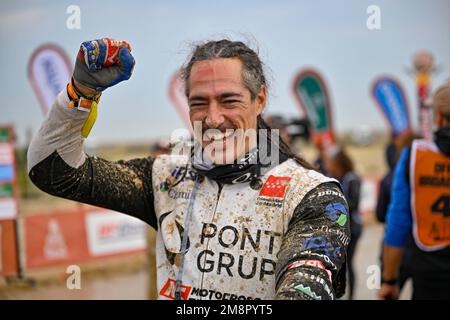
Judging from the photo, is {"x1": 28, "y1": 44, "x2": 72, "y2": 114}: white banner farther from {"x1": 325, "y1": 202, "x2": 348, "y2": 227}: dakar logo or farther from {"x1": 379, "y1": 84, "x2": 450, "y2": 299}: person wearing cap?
{"x1": 325, "y1": 202, "x2": 348, "y2": 227}: dakar logo

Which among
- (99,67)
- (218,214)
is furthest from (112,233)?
(99,67)

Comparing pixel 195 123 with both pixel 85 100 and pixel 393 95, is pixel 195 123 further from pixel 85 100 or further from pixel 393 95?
pixel 393 95

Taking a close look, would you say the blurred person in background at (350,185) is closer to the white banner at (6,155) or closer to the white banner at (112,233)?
the white banner at (112,233)

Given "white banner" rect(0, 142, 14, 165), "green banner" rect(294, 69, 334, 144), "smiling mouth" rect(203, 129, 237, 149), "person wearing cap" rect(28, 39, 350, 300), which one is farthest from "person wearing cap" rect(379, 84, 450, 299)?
"green banner" rect(294, 69, 334, 144)

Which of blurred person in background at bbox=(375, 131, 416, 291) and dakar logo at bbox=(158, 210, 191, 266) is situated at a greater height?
dakar logo at bbox=(158, 210, 191, 266)

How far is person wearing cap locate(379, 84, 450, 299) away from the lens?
11.0 ft

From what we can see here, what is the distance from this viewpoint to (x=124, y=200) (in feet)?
6.77

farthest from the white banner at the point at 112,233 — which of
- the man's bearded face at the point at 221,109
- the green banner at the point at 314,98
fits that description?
the man's bearded face at the point at 221,109

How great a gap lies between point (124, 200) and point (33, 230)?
6.02m

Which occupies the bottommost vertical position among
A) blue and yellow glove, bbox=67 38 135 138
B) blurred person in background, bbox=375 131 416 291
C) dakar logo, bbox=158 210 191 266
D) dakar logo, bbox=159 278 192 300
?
blurred person in background, bbox=375 131 416 291

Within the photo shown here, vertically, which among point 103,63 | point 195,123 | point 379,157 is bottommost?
point 379,157

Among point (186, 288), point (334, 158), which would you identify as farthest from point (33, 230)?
point (186, 288)

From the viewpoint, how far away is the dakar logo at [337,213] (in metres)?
1.72

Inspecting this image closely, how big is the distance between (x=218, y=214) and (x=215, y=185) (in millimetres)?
116
